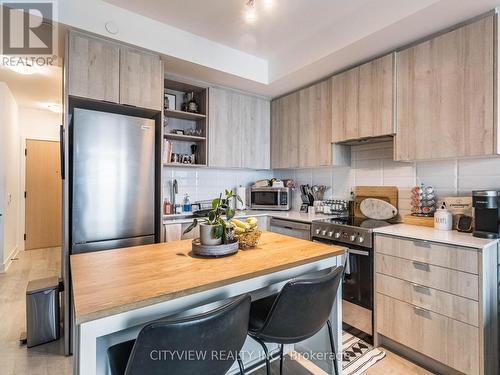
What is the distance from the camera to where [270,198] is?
3.57 metres

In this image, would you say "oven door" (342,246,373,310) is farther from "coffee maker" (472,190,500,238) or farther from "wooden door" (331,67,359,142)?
"wooden door" (331,67,359,142)

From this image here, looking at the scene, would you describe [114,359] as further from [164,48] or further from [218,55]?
[218,55]

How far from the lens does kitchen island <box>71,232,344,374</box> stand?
90 cm

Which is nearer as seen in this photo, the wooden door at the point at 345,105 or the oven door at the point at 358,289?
the oven door at the point at 358,289

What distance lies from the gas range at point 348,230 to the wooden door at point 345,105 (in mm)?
847

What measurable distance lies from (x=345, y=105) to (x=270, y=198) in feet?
4.80

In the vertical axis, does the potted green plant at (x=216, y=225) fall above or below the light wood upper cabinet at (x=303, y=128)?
below

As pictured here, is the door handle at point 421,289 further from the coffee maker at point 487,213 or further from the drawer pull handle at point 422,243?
the coffee maker at point 487,213

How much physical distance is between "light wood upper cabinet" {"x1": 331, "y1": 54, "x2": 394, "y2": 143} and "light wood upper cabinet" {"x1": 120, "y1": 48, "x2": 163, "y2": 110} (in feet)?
5.90

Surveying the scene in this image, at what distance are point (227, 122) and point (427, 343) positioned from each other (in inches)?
111

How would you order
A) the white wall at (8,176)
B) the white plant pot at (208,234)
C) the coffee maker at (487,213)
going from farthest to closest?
1. the white wall at (8,176)
2. the coffee maker at (487,213)
3. the white plant pot at (208,234)

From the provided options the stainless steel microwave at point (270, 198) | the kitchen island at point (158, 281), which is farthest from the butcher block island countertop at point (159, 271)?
the stainless steel microwave at point (270, 198)

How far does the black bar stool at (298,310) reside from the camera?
1.17 meters

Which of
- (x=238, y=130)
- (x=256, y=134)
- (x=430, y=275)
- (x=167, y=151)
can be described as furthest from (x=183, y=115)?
(x=430, y=275)
